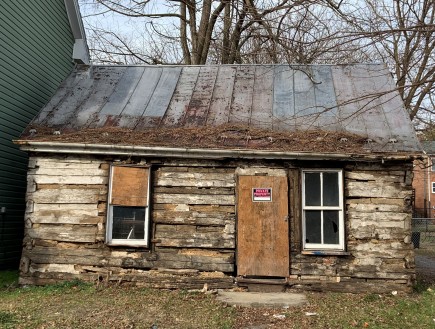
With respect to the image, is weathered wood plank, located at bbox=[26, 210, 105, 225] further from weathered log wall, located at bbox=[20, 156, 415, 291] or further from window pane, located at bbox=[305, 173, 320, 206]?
window pane, located at bbox=[305, 173, 320, 206]

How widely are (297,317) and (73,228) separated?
16.2 ft

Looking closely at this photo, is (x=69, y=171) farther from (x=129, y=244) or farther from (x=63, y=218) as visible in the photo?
(x=129, y=244)

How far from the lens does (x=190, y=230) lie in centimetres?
877

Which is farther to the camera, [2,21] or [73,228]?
[2,21]

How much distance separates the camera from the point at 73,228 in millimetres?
8938

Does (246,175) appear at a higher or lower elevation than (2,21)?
lower

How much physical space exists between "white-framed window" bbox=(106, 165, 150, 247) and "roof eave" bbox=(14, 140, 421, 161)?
440 mm

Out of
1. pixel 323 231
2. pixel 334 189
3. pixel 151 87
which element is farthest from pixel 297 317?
pixel 151 87

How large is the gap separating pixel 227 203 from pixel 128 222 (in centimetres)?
215

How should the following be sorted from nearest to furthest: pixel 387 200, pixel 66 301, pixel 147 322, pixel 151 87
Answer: pixel 147 322
pixel 66 301
pixel 387 200
pixel 151 87

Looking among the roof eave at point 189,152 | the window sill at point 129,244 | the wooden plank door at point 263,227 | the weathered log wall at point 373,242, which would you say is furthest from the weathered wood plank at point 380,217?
the window sill at point 129,244

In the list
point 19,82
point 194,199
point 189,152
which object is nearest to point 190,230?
point 194,199

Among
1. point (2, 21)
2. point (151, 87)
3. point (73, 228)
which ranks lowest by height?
point (73, 228)

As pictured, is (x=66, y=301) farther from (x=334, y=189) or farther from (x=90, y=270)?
(x=334, y=189)
